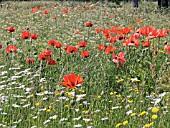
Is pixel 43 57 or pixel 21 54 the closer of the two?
pixel 43 57

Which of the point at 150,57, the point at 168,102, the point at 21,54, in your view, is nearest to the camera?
the point at 168,102

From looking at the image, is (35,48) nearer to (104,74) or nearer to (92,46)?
(92,46)

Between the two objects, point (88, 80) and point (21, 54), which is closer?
point (88, 80)

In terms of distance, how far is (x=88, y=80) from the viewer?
5348 mm

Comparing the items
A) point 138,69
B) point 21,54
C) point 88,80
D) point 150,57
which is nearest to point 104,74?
point 88,80

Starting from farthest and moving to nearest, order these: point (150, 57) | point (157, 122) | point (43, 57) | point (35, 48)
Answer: point (35, 48) < point (150, 57) < point (43, 57) < point (157, 122)

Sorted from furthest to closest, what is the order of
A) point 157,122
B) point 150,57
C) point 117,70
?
point 150,57, point 117,70, point 157,122

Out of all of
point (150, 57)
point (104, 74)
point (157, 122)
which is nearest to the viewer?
point (157, 122)

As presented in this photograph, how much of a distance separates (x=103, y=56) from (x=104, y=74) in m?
1.15

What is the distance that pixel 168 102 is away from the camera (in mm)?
4199

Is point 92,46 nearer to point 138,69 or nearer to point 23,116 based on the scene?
point 138,69

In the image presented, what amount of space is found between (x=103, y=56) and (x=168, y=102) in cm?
223

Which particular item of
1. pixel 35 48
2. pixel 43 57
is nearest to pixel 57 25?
pixel 35 48

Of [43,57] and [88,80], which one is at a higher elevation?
[43,57]
